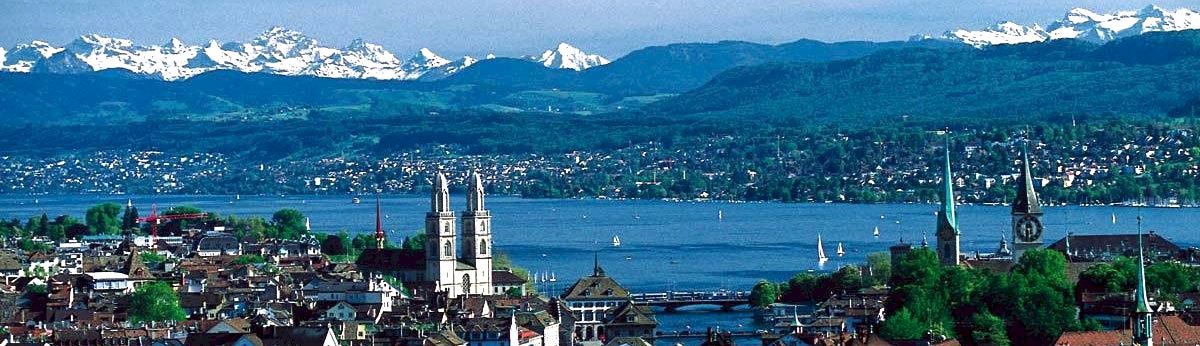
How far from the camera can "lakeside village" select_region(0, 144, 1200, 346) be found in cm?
4741

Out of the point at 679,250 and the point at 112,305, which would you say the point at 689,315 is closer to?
the point at 112,305

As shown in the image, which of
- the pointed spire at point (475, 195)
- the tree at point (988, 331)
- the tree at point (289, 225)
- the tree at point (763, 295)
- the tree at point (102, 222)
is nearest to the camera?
the tree at point (988, 331)

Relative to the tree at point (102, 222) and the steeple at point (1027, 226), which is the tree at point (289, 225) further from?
the steeple at point (1027, 226)

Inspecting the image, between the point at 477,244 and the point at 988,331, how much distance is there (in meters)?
29.0

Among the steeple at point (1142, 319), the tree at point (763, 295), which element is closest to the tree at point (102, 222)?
the tree at point (763, 295)

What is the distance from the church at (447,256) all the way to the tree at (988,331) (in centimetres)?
2468

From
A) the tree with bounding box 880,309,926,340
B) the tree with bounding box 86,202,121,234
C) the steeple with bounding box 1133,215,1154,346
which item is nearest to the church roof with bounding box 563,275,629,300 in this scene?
the tree with bounding box 880,309,926,340

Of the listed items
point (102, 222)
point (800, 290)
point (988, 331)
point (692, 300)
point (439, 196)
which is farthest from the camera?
point (102, 222)

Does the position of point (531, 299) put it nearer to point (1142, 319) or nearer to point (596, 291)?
point (596, 291)

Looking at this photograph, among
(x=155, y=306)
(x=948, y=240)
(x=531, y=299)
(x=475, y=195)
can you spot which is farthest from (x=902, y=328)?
(x=475, y=195)

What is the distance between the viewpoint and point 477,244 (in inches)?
2968

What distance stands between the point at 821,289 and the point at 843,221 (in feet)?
303

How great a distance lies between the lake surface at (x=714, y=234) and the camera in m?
100

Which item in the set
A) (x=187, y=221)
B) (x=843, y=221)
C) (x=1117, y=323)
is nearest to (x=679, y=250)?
(x=187, y=221)
